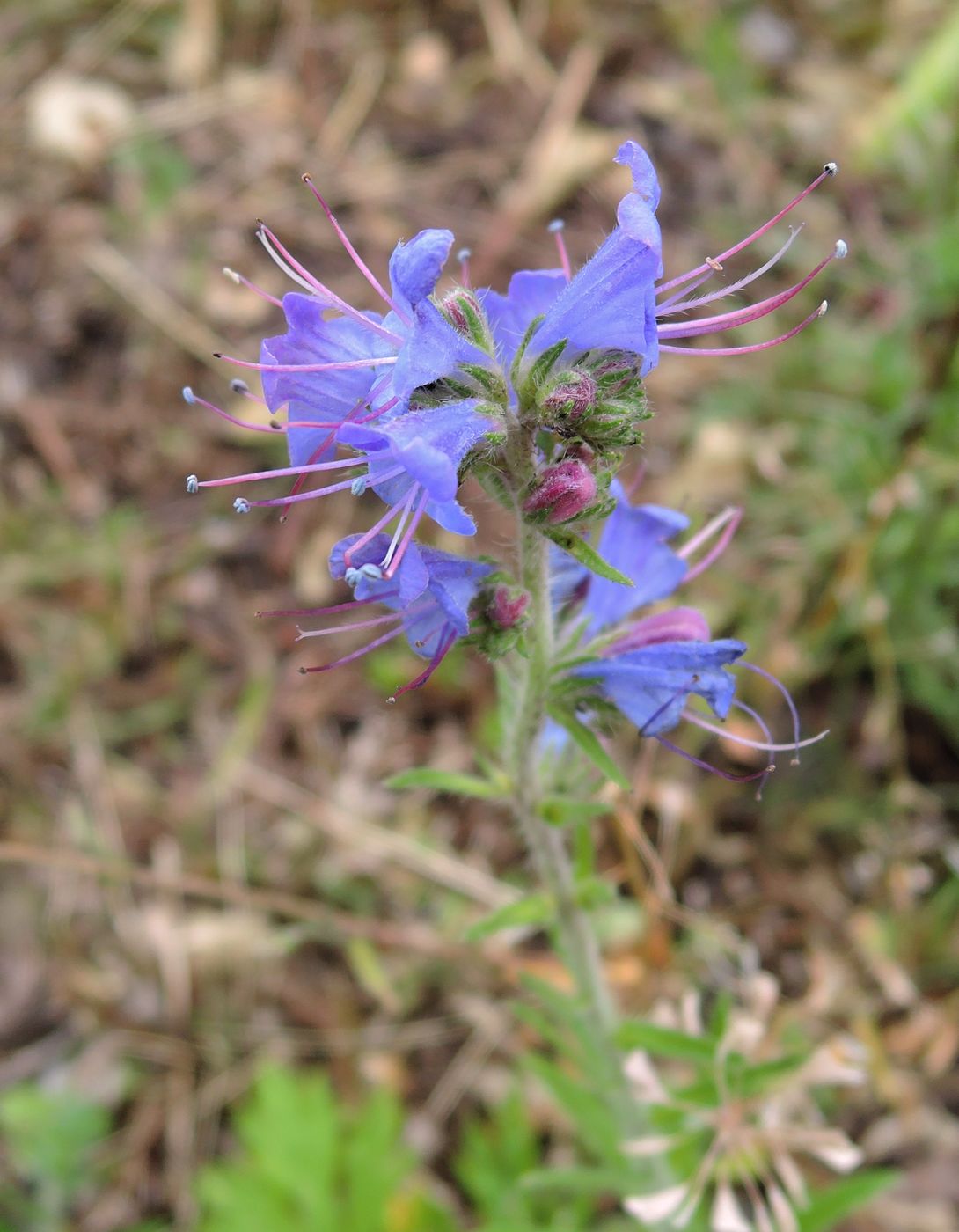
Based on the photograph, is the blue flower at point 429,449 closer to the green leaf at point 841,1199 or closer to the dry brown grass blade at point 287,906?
the green leaf at point 841,1199

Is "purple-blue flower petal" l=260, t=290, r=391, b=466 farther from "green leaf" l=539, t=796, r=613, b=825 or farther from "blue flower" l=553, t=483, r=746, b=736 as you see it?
"green leaf" l=539, t=796, r=613, b=825

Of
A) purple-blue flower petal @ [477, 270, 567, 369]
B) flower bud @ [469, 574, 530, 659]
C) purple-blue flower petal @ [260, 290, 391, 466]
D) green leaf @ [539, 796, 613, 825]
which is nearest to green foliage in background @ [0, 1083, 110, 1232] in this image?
green leaf @ [539, 796, 613, 825]

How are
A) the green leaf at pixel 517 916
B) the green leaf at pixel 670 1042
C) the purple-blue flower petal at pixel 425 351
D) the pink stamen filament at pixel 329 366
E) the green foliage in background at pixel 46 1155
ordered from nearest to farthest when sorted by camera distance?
the purple-blue flower petal at pixel 425 351, the pink stamen filament at pixel 329 366, the green leaf at pixel 517 916, the green leaf at pixel 670 1042, the green foliage in background at pixel 46 1155

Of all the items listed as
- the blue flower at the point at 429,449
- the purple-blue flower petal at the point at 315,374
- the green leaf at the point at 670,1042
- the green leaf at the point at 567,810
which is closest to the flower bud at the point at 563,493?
the blue flower at the point at 429,449

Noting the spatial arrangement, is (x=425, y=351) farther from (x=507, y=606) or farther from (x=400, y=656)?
(x=400, y=656)

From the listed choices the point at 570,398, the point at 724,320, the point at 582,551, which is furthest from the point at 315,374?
the point at 724,320

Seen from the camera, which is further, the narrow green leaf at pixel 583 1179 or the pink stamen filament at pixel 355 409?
the narrow green leaf at pixel 583 1179

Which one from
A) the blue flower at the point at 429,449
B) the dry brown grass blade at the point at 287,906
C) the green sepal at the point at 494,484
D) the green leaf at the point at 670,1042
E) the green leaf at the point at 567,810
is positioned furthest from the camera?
the dry brown grass blade at the point at 287,906
